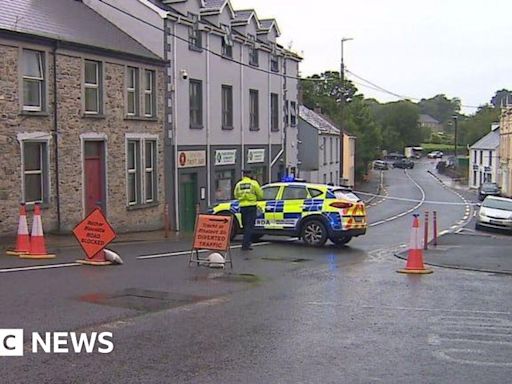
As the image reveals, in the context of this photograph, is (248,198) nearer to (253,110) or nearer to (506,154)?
(253,110)

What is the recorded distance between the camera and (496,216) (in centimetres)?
3256

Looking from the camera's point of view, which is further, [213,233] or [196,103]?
[196,103]

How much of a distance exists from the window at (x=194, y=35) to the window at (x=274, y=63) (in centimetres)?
801

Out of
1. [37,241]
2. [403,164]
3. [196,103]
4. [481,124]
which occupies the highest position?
[481,124]

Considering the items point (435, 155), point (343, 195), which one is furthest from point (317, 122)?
point (435, 155)

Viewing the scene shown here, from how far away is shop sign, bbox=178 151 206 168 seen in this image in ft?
93.7

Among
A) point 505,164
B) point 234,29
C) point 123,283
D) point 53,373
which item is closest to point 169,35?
point 234,29

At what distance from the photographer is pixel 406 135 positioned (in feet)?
506

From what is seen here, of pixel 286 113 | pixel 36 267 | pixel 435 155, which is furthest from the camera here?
pixel 435 155

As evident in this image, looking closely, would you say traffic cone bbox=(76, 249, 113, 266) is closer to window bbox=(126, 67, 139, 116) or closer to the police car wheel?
the police car wheel

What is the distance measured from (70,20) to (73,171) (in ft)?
17.7

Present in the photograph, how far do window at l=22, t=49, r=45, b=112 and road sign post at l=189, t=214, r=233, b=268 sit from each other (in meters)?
8.83

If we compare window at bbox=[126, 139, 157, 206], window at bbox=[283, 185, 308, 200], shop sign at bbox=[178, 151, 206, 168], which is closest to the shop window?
shop sign at bbox=[178, 151, 206, 168]

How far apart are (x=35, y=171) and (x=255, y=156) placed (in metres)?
15.7
